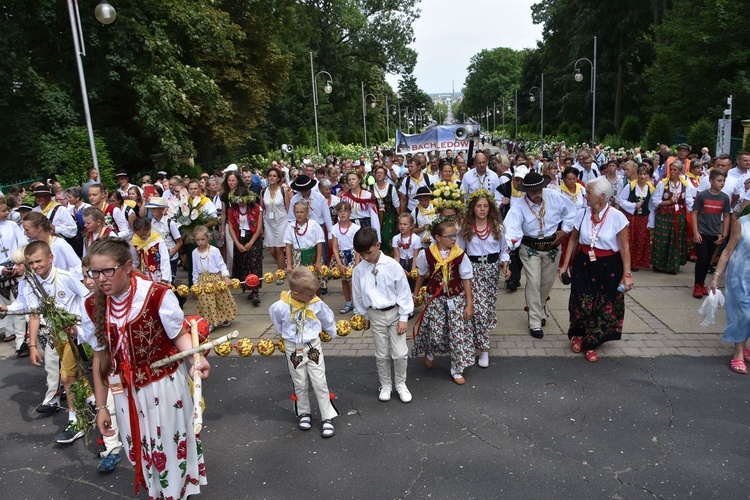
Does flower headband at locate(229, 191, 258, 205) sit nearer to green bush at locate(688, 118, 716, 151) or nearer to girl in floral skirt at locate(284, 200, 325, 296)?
girl in floral skirt at locate(284, 200, 325, 296)

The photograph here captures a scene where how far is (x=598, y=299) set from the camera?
5980 mm

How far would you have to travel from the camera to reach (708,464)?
406 cm

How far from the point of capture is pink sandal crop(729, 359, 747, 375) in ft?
18.0

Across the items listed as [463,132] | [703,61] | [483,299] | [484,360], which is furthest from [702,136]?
[484,360]

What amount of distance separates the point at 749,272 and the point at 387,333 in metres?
3.68

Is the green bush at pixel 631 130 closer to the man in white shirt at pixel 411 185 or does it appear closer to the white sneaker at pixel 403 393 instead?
the man in white shirt at pixel 411 185

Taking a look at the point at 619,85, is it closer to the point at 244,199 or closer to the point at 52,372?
Answer: the point at 244,199

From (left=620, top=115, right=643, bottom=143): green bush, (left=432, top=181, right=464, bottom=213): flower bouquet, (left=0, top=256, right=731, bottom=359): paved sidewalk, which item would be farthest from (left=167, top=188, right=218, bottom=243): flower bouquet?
(left=620, top=115, right=643, bottom=143): green bush

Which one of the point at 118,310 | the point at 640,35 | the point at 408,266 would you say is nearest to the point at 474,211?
the point at 408,266

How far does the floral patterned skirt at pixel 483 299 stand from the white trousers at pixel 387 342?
112cm

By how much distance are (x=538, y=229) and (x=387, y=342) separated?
2569 millimetres

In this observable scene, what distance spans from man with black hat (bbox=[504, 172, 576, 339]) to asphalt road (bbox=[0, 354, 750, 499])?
1088mm

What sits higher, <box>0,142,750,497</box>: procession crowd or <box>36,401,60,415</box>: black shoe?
<box>0,142,750,497</box>: procession crowd

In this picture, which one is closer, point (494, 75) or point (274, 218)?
point (274, 218)
